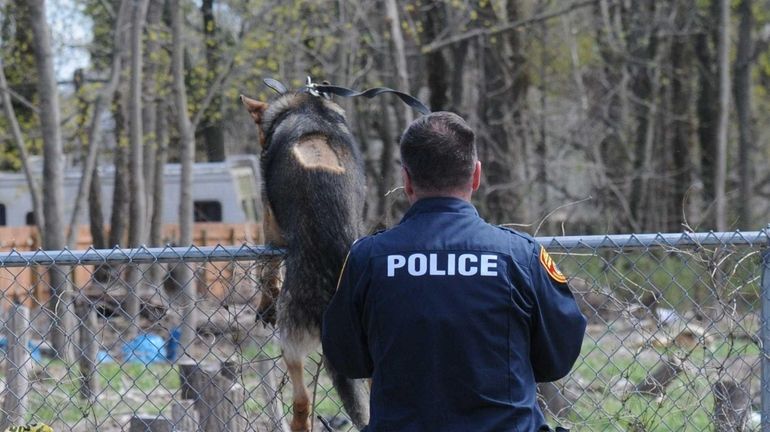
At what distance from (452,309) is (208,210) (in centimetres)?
1577

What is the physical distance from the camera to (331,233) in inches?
147

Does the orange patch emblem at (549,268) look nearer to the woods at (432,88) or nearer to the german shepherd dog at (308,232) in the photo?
the german shepherd dog at (308,232)

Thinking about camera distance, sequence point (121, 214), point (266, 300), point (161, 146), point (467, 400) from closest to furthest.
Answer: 1. point (467, 400)
2. point (266, 300)
3. point (161, 146)
4. point (121, 214)

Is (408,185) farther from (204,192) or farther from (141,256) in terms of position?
(204,192)

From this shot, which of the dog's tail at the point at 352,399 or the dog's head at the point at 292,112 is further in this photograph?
the dog's head at the point at 292,112

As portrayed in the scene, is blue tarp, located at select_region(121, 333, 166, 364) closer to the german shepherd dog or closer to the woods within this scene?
the german shepherd dog

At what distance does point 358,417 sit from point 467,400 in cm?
123

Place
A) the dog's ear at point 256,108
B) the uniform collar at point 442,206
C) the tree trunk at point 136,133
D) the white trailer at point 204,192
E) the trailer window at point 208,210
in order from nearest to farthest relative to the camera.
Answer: the uniform collar at point 442,206
the dog's ear at point 256,108
the tree trunk at point 136,133
the white trailer at point 204,192
the trailer window at point 208,210

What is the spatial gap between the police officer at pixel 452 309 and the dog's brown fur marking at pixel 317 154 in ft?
3.74

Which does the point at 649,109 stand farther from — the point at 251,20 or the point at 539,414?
the point at 539,414

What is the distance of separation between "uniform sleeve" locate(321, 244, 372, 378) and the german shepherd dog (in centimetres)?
83

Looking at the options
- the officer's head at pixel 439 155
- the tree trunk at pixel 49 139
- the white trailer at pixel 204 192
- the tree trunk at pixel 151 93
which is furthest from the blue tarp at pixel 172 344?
the white trailer at pixel 204 192

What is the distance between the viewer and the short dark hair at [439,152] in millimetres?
2729

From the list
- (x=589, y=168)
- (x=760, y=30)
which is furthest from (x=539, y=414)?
(x=760, y=30)
